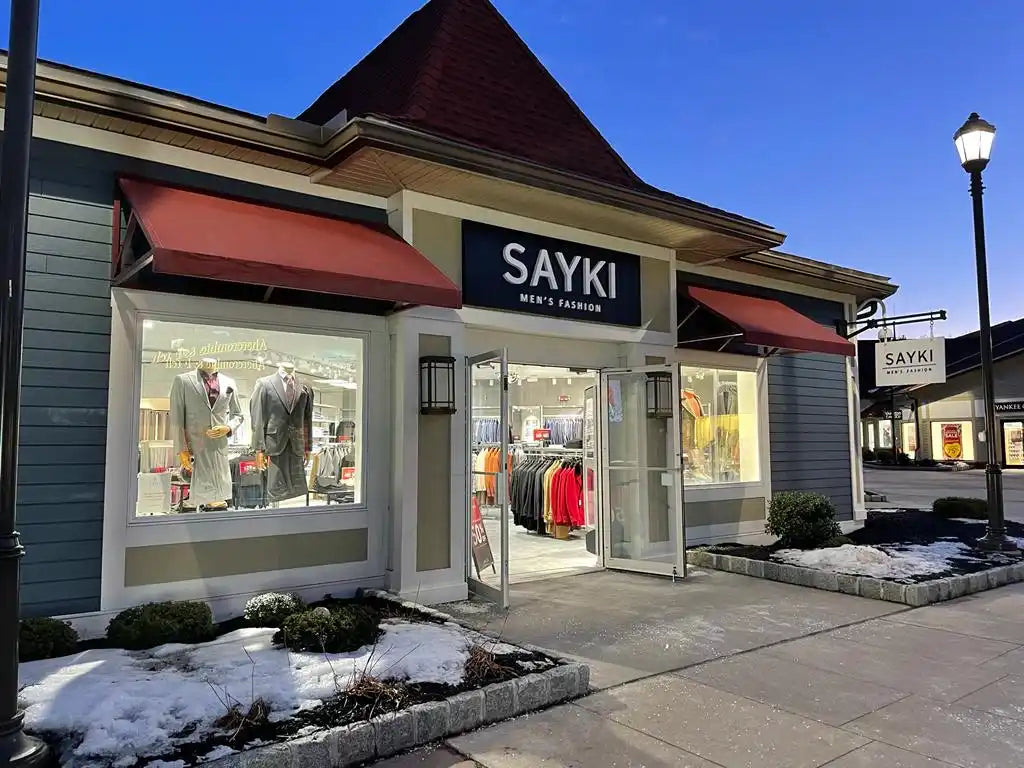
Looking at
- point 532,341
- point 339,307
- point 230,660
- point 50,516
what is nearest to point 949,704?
point 230,660

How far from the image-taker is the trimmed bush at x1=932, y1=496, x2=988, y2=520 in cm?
1226

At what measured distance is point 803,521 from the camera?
28.9ft

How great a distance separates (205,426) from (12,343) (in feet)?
10.4

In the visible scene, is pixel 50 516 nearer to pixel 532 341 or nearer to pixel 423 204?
pixel 423 204

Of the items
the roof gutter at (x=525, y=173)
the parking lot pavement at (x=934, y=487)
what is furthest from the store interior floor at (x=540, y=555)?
the parking lot pavement at (x=934, y=487)

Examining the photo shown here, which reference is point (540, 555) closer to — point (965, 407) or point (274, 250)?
point (274, 250)

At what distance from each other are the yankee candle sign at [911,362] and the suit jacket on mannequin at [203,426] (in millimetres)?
9339

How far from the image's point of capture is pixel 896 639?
228 inches

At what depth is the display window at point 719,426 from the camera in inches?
389

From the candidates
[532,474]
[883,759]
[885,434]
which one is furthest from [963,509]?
[885,434]

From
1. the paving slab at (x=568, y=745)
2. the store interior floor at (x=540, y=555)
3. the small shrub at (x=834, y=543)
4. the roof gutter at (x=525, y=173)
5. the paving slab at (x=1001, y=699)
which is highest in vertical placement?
the roof gutter at (x=525, y=173)

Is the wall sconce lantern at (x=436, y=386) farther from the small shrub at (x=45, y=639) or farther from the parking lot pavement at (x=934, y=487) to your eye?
the parking lot pavement at (x=934, y=487)

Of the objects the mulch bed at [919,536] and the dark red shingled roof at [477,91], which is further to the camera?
the mulch bed at [919,536]

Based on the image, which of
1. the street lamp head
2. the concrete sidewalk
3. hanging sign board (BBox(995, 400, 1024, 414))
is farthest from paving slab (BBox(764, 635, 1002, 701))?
hanging sign board (BBox(995, 400, 1024, 414))
